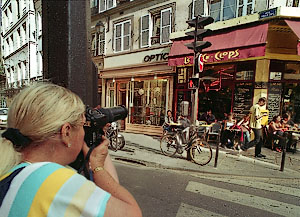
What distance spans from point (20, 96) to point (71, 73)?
350 mm

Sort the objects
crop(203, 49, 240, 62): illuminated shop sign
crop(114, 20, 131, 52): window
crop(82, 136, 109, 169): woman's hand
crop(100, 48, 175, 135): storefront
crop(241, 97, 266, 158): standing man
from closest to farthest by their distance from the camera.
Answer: crop(82, 136, 109, 169): woman's hand, crop(241, 97, 266, 158): standing man, crop(203, 49, 240, 62): illuminated shop sign, crop(100, 48, 175, 135): storefront, crop(114, 20, 131, 52): window

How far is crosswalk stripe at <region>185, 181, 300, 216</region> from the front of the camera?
10.3 ft

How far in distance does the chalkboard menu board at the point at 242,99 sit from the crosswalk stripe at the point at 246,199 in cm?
512

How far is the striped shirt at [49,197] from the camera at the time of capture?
0.64 meters

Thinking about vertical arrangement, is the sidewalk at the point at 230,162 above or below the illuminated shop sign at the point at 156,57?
below

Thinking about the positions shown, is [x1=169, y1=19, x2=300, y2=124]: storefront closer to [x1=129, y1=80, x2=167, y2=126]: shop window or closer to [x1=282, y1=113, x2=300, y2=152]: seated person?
[x1=282, y1=113, x2=300, y2=152]: seated person

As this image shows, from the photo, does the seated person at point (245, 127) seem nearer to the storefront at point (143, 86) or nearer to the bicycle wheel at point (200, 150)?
the bicycle wheel at point (200, 150)

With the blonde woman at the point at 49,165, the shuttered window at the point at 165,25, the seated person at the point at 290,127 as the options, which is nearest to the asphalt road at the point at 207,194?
the blonde woman at the point at 49,165

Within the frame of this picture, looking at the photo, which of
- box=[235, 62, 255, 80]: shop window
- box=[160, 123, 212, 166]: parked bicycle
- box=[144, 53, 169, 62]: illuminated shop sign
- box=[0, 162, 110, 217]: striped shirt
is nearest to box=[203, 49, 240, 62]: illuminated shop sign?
box=[235, 62, 255, 80]: shop window

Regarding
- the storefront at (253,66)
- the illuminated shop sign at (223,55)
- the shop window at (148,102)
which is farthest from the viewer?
the shop window at (148,102)

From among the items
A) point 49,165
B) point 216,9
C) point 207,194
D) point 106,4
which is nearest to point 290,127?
point 207,194

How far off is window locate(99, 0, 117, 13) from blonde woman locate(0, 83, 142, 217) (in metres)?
13.1

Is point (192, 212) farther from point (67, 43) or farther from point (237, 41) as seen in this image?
point (237, 41)

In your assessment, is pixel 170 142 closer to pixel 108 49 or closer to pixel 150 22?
pixel 150 22
